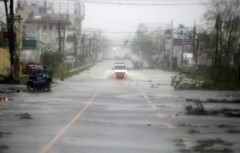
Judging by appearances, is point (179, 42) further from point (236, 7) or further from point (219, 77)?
point (219, 77)

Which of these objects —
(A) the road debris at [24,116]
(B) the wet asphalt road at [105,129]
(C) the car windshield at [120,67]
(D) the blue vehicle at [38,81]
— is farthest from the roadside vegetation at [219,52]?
(A) the road debris at [24,116]

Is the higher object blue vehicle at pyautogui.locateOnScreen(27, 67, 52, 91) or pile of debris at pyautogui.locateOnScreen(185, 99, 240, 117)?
blue vehicle at pyautogui.locateOnScreen(27, 67, 52, 91)

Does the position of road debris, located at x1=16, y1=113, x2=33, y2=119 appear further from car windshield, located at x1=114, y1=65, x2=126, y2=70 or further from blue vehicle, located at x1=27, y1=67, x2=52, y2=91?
car windshield, located at x1=114, y1=65, x2=126, y2=70

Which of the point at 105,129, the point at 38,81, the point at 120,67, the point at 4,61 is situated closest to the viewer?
the point at 105,129

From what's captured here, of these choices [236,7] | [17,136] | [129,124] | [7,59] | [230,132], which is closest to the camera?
[17,136]

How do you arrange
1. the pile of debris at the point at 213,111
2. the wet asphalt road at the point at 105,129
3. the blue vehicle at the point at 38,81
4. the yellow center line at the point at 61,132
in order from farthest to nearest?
the blue vehicle at the point at 38,81 < the pile of debris at the point at 213,111 < the wet asphalt road at the point at 105,129 < the yellow center line at the point at 61,132

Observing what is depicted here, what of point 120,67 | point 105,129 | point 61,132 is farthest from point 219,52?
point 61,132

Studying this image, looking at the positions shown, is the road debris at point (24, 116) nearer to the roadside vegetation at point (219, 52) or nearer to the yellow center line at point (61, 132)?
the yellow center line at point (61, 132)

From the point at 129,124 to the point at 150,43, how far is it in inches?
5424

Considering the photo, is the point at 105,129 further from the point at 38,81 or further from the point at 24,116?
the point at 38,81

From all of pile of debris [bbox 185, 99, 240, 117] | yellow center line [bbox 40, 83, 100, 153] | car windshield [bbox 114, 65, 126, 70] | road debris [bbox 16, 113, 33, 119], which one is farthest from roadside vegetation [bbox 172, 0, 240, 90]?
road debris [bbox 16, 113, 33, 119]

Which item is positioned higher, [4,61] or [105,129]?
[4,61]

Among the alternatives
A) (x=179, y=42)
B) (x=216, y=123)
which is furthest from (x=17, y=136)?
(x=179, y=42)

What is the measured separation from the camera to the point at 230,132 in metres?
15.0
